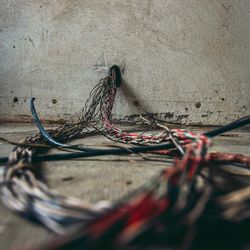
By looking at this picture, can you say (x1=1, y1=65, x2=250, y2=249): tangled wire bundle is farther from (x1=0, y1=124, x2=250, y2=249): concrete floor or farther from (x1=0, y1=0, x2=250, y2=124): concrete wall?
(x1=0, y1=0, x2=250, y2=124): concrete wall

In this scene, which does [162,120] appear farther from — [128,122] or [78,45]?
[78,45]

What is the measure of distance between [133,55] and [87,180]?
1.37 metres

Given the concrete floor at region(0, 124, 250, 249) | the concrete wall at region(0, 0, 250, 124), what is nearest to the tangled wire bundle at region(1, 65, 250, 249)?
the concrete floor at region(0, 124, 250, 249)

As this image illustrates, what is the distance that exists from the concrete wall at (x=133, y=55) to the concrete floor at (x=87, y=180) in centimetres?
78

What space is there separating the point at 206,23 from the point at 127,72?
668 millimetres

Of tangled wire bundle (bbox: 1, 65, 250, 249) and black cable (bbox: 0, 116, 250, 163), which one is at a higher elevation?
black cable (bbox: 0, 116, 250, 163)

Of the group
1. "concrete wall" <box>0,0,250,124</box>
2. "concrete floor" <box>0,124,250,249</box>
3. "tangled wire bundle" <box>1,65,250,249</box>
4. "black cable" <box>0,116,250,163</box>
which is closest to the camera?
"tangled wire bundle" <box>1,65,250,249</box>

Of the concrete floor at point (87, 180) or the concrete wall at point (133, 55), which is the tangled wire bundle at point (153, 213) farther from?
the concrete wall at point (133, 55)

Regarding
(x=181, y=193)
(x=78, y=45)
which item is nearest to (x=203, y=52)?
(x=78, y=45)

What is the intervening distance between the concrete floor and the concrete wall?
2.55ft

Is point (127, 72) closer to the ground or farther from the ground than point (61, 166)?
farther from the ground

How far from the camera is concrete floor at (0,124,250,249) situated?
1.81 ft

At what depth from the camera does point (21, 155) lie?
36.6 inches

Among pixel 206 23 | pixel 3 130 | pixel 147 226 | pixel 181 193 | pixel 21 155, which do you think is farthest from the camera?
pixel 206 23
